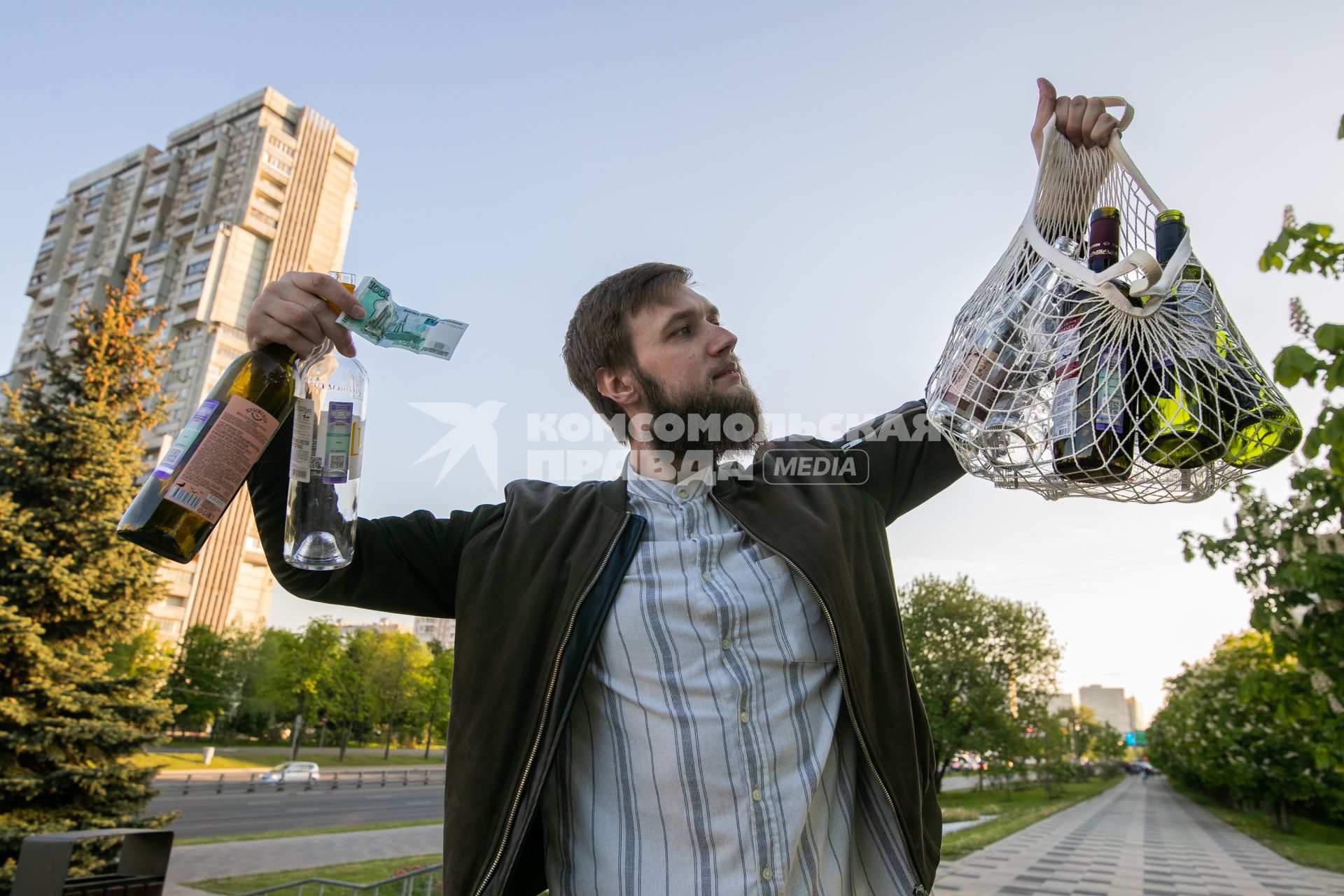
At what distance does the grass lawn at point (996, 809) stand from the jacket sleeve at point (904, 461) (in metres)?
0.87

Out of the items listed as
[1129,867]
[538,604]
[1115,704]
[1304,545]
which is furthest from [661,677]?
[1115,704]

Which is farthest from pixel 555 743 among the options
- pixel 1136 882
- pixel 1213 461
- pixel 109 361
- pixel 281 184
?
pixel 281 184

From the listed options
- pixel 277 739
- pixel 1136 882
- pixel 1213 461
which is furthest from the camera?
pixel 277 739

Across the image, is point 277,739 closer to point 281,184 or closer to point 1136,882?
point 281,184

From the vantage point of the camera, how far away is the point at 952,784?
210 ft

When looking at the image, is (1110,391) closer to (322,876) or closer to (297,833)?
(322,876)

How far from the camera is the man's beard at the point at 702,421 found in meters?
1.95

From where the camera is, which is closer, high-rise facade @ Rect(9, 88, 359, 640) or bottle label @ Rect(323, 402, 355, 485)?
bottle label @ Rect(323, 402, 355, 485)

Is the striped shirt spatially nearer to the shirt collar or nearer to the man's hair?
the shirt collar

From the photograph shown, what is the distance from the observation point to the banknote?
1.49m

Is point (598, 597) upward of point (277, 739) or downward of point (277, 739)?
upward

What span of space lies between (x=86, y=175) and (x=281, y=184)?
19.8m

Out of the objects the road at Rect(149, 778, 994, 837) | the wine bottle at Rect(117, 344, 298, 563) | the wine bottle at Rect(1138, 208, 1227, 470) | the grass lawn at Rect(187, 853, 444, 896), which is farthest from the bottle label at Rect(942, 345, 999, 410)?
the road at Rect(149, 778, 994, 837)

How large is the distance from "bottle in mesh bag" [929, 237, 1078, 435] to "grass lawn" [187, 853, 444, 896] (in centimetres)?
1170
